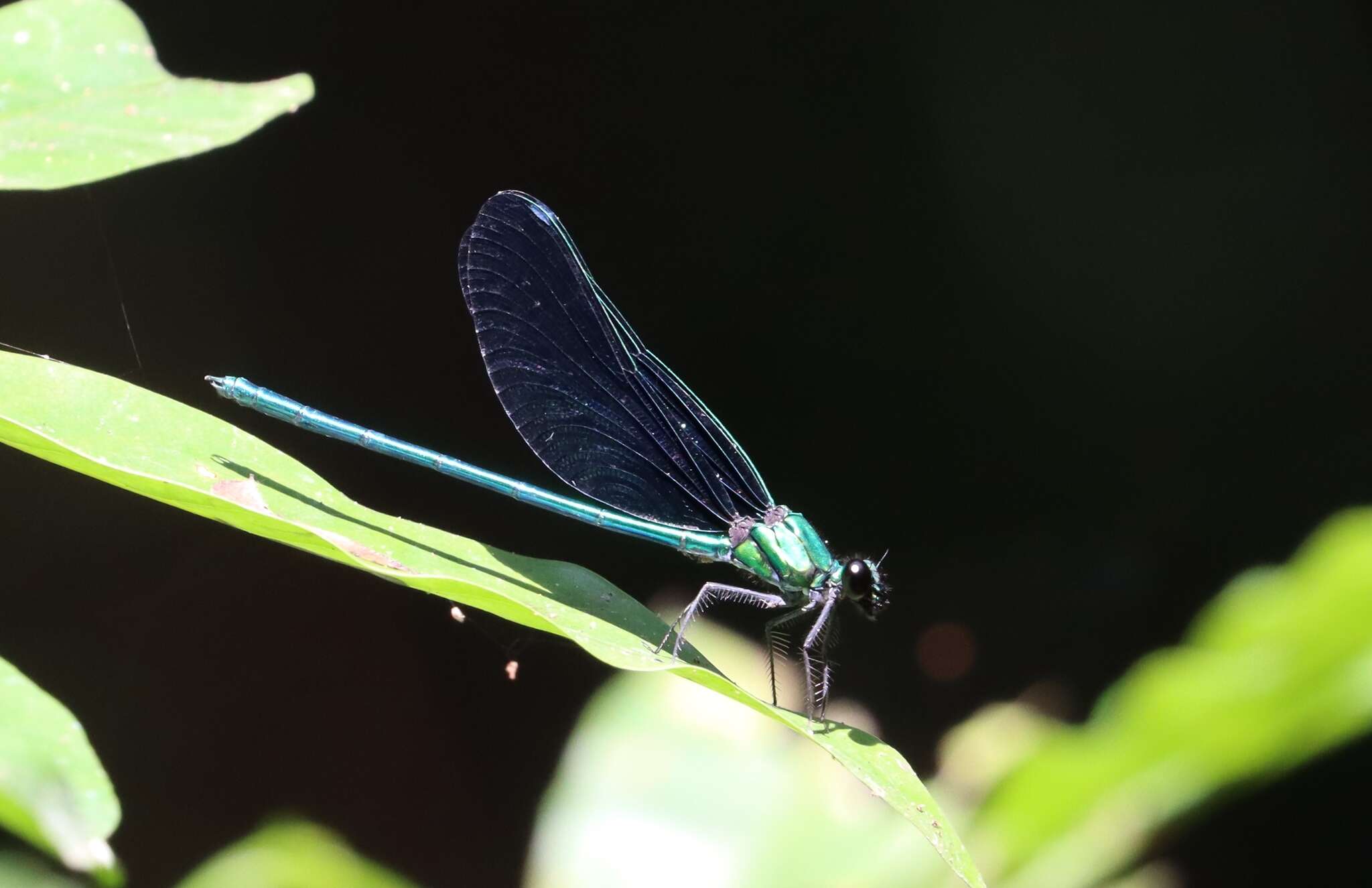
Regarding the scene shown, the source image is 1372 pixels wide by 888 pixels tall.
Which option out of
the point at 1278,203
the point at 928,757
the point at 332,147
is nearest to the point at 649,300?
the point at 332,147

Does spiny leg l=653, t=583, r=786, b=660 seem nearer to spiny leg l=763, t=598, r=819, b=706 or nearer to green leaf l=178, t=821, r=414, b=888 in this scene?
spiny leg l=763, t=598, r=819, b=706

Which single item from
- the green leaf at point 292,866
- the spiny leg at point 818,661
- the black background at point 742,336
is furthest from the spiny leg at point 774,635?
the black background at point 742,336

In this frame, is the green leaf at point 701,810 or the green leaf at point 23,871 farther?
the green leaf at point 701,810

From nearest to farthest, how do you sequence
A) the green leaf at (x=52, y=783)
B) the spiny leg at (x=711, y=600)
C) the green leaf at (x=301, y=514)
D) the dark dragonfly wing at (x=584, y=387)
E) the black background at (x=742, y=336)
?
the green leaf at (x=52, y=783), the green leaf at (x=301, y=514), the spiny leg at (x=711, y=600), the dark dragonfly wing at (x=584, y=387), the black background at (x=742, y=336)

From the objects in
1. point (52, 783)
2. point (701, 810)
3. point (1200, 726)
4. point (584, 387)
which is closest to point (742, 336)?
point (584, 387)

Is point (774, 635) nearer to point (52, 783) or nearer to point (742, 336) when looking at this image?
point (52, 783)

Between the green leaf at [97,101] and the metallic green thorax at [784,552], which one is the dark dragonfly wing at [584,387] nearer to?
the metallic green thorax at [784,552]

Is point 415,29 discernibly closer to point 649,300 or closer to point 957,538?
point 649,300

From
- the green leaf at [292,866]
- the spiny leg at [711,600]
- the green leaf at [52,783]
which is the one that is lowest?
the green leaf at [292,866]

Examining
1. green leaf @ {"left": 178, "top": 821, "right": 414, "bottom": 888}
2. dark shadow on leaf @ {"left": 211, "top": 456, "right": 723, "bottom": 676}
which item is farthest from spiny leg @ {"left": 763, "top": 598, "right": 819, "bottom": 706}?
green leaf @ {"left": 178, "top": 821, "right": 414, "bottom": 888}
